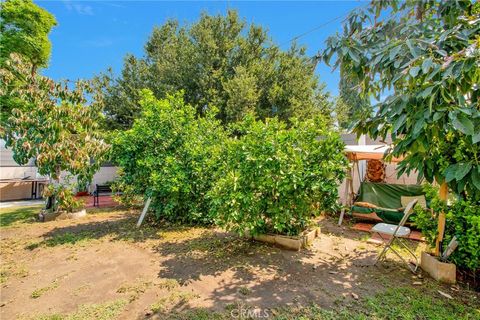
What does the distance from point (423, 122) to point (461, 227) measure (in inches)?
101

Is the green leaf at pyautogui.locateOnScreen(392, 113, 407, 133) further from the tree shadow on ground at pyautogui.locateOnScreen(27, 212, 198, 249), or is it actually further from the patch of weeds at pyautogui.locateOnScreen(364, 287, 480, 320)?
the tree shadow on ground at pyautogui.locateOnScreen(27, 212, 198, 249)

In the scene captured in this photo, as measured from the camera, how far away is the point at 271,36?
12.9 metres

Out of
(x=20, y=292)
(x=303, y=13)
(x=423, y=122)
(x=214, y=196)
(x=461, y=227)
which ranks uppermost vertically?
(x=303, y=13)

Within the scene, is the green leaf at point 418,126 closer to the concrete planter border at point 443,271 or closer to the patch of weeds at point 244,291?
the patch of weeds at point 244,291

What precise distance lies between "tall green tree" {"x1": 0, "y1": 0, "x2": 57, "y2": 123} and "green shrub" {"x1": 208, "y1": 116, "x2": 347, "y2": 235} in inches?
505

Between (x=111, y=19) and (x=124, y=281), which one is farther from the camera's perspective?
(x=111, y=19)

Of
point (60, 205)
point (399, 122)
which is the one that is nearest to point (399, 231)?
point (399, 122)

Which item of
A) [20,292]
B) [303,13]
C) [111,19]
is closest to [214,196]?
[20,292]

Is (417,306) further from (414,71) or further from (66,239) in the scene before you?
(66,239)

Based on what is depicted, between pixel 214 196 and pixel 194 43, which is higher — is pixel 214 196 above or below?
below

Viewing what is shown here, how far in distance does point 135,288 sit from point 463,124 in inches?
158

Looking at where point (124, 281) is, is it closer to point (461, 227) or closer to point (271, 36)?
point (461, 227)

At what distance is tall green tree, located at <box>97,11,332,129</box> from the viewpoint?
11430mm

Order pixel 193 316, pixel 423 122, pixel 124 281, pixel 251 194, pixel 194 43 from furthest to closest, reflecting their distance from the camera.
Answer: pixel 194 43
pixel 251 194
pixel 124 281
pixel 193 316
pixel 423 122
